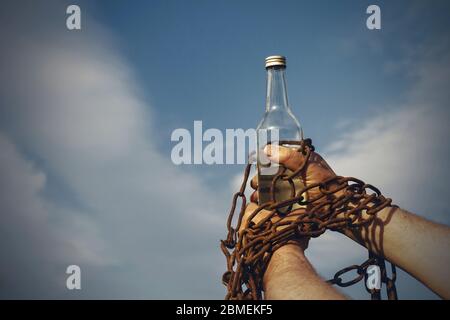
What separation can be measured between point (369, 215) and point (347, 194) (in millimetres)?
145

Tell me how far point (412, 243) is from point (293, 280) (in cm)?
40

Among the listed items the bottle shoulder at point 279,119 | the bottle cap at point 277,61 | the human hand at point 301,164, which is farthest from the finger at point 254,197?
the bottle cap at point 277,61

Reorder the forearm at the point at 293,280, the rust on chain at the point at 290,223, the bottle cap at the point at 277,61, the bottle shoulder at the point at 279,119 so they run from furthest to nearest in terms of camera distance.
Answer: the bottle shoulder at the point at 279,119, the bottle cap at the point at 277,61, the rust on chain at the point at 290,223, the forearm at the point at 293,280

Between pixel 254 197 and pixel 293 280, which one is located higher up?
pixel 254 197

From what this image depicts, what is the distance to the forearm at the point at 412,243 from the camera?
1.80 meters

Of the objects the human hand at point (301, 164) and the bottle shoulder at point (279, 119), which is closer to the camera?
the human hand at point (301, 164)

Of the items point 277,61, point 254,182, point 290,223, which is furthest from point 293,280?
point 277,61

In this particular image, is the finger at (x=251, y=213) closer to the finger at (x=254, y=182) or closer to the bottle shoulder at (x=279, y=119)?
the finger at (x=254, y=182)

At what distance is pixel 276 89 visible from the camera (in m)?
2.20

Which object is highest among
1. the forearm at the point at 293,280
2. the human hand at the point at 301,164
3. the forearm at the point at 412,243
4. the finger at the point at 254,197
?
the human hand at the point at 301,164

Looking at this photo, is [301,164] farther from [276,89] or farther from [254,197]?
[276,89]
